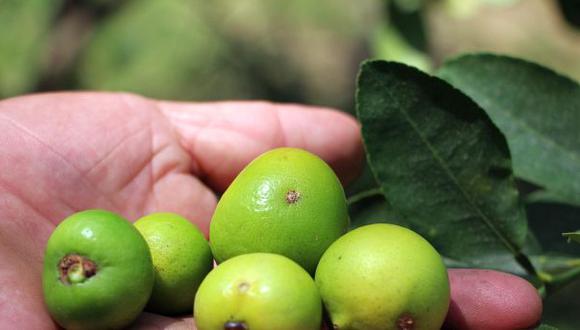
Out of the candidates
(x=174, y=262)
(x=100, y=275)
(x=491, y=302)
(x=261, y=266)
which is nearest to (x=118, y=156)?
(x=174, y=262)

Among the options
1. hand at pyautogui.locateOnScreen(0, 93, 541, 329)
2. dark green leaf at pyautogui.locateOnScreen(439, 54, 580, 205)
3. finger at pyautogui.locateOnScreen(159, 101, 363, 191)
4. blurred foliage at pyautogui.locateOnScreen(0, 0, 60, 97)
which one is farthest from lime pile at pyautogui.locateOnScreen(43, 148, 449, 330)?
blurred foliage at pyautogui.locateOnScreen(0, 0, 60, 97)

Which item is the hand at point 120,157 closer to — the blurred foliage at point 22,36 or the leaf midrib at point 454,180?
the leaf midrib at point 454,180

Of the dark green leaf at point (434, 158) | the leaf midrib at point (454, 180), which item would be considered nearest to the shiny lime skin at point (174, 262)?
the dark green leaf at point (434, 158)

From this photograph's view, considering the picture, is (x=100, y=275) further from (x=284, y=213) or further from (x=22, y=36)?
(x=22, y=36)

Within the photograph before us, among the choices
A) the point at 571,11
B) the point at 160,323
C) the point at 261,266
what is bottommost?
the point at 160,323

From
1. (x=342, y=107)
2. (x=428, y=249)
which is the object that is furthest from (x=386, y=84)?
(x=342, y=107)

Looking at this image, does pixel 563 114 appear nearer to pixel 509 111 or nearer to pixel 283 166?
pixel 509 111

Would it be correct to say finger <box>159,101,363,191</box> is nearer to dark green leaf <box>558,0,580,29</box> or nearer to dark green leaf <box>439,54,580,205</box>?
dark green leaf <box>439,54,580,205</box>
